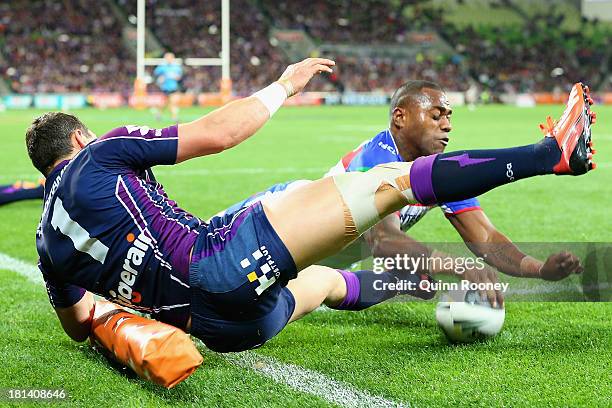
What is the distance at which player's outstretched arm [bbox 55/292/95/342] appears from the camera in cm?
355

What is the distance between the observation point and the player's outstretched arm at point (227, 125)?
2.90 meters

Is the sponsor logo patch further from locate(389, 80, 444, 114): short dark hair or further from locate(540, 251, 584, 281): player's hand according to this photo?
locate(389, 80, 444, 114): short dark hair

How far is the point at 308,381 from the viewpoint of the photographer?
Answer: 10.7 ft

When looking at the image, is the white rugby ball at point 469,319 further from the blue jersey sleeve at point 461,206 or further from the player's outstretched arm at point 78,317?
the player's outstretched arm at point 78,317

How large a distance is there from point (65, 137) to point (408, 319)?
204 cm

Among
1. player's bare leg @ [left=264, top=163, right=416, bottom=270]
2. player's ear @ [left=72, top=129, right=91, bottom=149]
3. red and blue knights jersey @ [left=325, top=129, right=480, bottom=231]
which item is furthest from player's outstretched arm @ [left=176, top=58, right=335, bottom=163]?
red and blue knights jersey @ [left=325, top=129, right=480, bottom=231]

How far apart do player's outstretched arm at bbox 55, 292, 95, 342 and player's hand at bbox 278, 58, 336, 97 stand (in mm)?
1266

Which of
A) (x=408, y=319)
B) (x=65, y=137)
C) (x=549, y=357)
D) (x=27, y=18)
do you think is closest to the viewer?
(x=65, y=137)

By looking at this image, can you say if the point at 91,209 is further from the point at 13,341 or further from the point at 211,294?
the point at 13,341

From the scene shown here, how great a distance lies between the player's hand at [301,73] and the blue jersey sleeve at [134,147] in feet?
1.89

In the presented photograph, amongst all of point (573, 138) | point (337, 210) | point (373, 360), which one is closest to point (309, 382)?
point (373, 360)

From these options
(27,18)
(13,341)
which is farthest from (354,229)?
(27,18)

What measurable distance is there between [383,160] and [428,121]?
350 millimetres

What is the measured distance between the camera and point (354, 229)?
2.84 m
